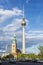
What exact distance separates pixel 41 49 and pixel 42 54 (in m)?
3.52

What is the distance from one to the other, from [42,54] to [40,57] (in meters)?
4.55

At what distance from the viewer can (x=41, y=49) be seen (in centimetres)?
19388

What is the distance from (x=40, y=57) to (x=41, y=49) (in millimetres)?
7217

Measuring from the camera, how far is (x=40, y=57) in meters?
198

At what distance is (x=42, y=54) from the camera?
19450 cm

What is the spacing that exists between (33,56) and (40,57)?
4831mm

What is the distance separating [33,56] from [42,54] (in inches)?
285

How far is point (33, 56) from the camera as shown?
19838cm
